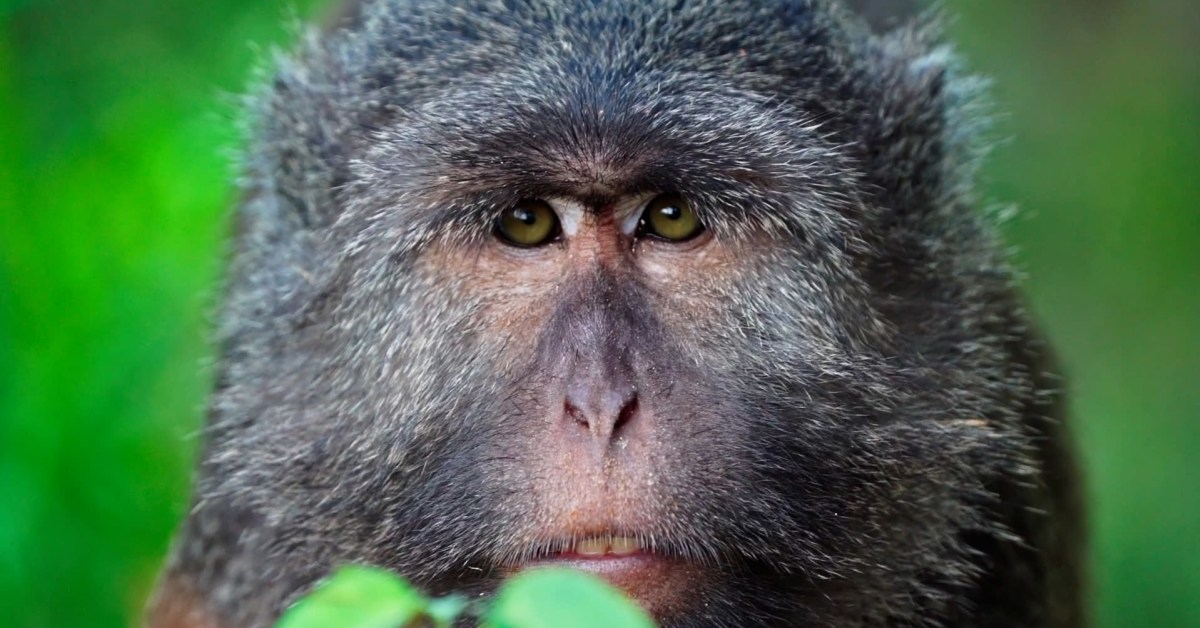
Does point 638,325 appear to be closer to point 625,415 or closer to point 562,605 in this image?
point 625,415

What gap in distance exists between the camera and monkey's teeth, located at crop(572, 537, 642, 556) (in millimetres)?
3604

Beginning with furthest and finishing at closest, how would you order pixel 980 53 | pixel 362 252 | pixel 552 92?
pixel 980 53 → pixel 362 252 → pixel 552 92

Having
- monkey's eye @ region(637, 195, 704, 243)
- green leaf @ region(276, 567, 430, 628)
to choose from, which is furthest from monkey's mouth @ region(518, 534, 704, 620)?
green leaf @ region(276, 567, 430, 628)

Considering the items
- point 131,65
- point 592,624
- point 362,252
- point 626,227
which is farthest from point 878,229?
point 131,65

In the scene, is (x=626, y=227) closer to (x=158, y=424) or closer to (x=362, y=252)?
(x=362, y=252)

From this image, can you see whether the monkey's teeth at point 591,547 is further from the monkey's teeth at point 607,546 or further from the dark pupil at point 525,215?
the dark pupil at point 525,215

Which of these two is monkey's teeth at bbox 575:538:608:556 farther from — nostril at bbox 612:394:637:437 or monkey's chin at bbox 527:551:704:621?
nostril at bbox 612:394:637:437

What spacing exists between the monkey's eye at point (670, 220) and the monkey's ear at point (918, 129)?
2.33 ft

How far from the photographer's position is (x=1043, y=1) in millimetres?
9781

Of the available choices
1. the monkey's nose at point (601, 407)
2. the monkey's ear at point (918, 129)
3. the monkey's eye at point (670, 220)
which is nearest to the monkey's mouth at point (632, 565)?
the monkey's nose at point (601, 407)

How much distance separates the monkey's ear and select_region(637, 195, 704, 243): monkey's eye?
710 millimetres

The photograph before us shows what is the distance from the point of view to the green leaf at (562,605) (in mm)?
1830

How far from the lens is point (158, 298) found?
6.48 metres

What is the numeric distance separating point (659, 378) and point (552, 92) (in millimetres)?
831
